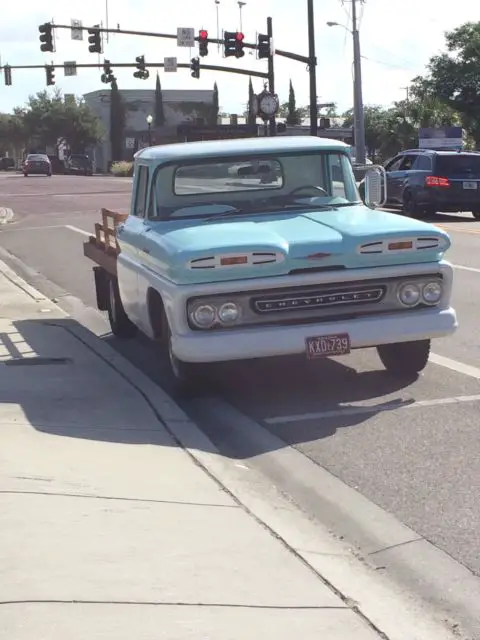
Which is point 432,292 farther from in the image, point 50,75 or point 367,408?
point 50,75

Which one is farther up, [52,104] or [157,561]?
[52,104]

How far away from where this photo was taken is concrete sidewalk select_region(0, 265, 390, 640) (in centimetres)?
405

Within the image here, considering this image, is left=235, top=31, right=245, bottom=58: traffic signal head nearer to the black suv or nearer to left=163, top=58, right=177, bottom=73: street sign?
left=163, top=58, right=177, bottom=73: street sign

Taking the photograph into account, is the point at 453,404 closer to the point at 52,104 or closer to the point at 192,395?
the point at 192,395

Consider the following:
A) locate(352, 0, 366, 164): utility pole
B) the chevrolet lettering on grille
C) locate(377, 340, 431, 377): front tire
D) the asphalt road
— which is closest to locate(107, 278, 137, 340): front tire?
the asphalt road

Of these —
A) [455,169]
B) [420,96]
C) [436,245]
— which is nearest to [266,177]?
[436,245]

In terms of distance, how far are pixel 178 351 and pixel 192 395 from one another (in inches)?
27.3

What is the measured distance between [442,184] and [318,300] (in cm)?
1743

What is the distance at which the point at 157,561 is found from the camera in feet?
15.3

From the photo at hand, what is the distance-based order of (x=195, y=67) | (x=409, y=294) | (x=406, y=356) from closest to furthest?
1. (x=409, y=294)
2. (x=406, y=356)
3. (x=195, y=67)

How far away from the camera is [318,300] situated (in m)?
7.64

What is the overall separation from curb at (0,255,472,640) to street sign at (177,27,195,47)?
104ft

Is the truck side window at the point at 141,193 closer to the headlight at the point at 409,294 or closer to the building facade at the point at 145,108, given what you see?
the headlight at the point at 409,294

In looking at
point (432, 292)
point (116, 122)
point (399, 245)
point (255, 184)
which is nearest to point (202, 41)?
point (255, 184)
